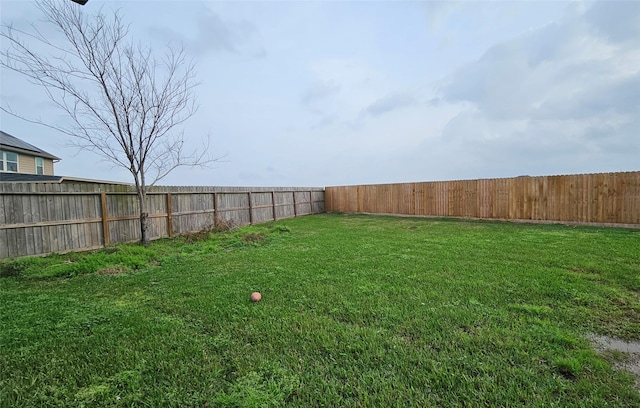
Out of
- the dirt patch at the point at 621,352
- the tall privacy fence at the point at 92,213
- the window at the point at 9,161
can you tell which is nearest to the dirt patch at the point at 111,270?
the tall privacy fence at the point at 92,213

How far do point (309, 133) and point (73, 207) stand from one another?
879 centimetres

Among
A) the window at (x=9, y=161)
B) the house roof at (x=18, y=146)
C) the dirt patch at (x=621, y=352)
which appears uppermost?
the house roof at (x=18, y=146)

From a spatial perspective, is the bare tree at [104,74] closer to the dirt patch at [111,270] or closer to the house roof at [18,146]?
the dirt patch at [111,270]

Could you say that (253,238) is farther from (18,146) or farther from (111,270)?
(18,146)

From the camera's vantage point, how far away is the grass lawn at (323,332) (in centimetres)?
142

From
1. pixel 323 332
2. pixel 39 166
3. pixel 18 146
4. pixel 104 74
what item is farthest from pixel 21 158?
pixel 323 332

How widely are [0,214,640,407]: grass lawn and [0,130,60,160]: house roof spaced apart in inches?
448

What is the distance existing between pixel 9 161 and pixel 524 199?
A: 20.9 meters

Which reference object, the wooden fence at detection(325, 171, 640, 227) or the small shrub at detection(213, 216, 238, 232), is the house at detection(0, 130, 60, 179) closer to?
the small shrub at detection(213, 216, 238, 232)

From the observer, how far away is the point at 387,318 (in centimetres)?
224

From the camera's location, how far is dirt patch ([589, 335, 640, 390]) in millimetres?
1585

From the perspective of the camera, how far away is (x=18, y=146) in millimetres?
11680

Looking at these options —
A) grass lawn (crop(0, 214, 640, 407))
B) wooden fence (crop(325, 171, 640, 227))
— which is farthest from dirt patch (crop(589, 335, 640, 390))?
wooden fence (crop(325, 171, 640, 227))

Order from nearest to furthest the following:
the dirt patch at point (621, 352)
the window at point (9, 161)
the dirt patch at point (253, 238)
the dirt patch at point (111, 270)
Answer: the dirt patch at point (621, 352) < the dirt patch at point (111, 270) < the dirt patch at point (253, 238) < the window at point (9, 161)
